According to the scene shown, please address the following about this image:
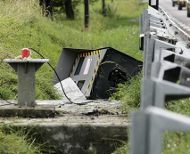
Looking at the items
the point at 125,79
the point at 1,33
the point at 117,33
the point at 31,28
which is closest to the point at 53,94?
the point at 125,79

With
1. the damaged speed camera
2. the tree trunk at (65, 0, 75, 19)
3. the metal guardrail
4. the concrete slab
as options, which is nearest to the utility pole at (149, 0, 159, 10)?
the damaged speed camera

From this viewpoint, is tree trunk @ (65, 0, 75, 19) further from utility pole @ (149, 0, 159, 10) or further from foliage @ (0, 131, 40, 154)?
foliage @ (0, 131, 40, 154)

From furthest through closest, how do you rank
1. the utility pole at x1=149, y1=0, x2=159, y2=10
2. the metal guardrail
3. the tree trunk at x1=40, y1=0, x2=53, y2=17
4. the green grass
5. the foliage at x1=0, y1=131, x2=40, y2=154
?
the tree trunk at x1=40, y1=0, x2=53, y2=17 < the utility pole at x1=149, y1=0, x2=159, y2=10 < the green grass < the foliage at x1=0, y1=131, x2=40, y2=154 < the metal guardrail

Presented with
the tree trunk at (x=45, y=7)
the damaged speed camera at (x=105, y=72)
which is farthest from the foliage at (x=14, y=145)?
the tree trunk at (x=45, y=7)

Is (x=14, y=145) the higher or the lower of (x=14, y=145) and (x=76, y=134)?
the higher

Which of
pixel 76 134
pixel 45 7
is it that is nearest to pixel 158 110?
pixel 76 134

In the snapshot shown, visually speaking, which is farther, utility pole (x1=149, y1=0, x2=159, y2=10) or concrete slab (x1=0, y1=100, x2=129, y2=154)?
utility pole (x1=149, y1=0, x2=159, y2=10)

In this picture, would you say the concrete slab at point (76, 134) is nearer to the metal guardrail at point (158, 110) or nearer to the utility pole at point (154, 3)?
the metal guardrail at point (158, 110)

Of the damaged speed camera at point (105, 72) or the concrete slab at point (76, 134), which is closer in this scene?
the concrete slab at point (76, 134)

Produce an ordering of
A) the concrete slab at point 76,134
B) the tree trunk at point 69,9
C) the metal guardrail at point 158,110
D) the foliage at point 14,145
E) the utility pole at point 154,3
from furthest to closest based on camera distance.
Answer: the tree trunk at point 69,9 < the utility pole at point 154,3 < the concrete slab at point 76,134 < the foliage at point 14,145 < the metal guardrail at point 158,110

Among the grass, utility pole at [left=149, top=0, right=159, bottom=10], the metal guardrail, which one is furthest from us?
utility pole at [left=149, top=0, right=159, bottom=10]

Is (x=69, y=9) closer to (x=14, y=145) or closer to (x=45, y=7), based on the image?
(x=45, y=7)

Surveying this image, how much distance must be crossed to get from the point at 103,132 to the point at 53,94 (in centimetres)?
385

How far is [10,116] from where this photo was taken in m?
8.27
